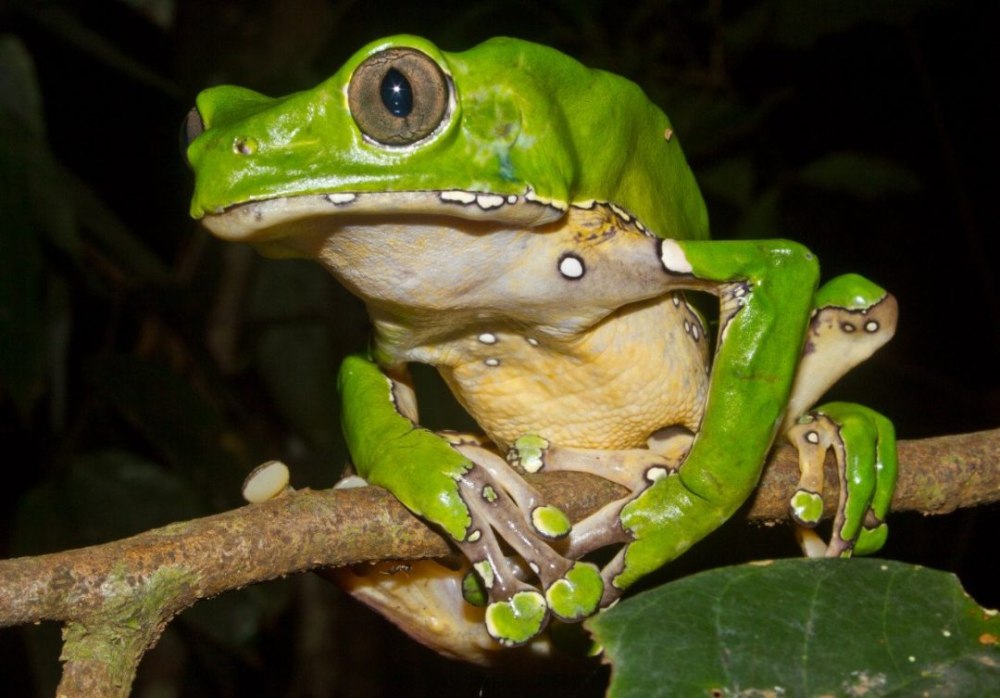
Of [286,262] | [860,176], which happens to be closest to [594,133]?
[286,262]

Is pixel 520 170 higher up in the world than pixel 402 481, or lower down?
higher up

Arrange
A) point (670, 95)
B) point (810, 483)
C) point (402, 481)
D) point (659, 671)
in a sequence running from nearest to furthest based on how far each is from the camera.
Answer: point (659, 671), point (402, 481), point (810, 483), point (670, 95)

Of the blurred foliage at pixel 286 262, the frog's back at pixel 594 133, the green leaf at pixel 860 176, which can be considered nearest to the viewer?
the frog's back at pixel 594 133

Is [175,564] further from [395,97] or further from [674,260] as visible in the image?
[674,260]

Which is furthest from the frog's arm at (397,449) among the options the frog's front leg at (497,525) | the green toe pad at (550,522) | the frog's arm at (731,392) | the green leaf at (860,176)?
the green leaf at (860,176)

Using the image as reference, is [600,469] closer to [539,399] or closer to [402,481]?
[539,399]

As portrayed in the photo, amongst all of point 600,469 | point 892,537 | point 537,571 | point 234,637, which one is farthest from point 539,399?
point 892,537

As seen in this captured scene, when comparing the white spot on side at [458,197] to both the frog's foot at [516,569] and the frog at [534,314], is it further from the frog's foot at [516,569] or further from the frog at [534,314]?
the frog's foot at [516,569]
